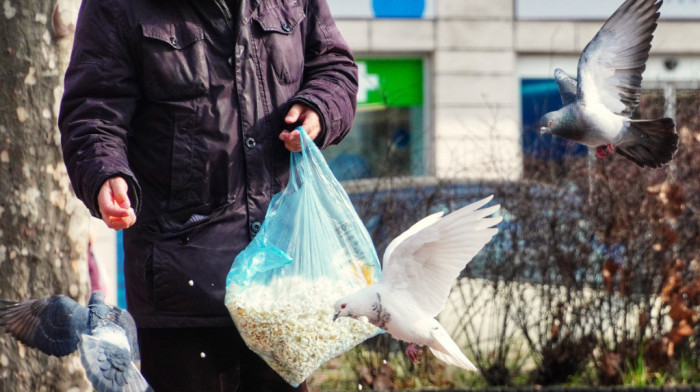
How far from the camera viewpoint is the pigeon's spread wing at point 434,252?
91.2 inches

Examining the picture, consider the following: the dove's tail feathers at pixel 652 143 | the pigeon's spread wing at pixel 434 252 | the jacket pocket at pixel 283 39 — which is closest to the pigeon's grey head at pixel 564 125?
the dove's tail feathers at pixel 652 143

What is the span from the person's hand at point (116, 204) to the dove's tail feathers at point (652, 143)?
1.09 m

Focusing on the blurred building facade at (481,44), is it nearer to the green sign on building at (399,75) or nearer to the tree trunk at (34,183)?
the green sign on building at (399,75)

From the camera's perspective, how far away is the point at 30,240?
405 cm

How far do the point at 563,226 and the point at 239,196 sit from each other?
3557 mm

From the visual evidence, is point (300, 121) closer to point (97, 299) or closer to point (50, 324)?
point (97, 299)

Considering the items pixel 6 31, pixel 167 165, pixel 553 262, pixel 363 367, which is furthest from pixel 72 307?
pixel 553 262

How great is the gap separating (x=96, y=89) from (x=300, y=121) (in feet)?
1.64

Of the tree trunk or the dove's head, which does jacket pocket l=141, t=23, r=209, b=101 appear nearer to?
the dove's head

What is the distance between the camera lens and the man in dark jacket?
8.82ft

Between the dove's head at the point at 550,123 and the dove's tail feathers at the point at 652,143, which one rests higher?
the dove's head at the point at 550,123

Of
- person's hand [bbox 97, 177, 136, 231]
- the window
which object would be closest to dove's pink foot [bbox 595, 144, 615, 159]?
person's hand [bbox 97, 177, 136, 231]

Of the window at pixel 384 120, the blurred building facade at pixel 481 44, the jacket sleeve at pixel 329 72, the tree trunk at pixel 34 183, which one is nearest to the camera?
the jacket sleeve at pixel 329 72

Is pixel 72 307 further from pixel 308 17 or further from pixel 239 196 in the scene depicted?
pixel 308 17
